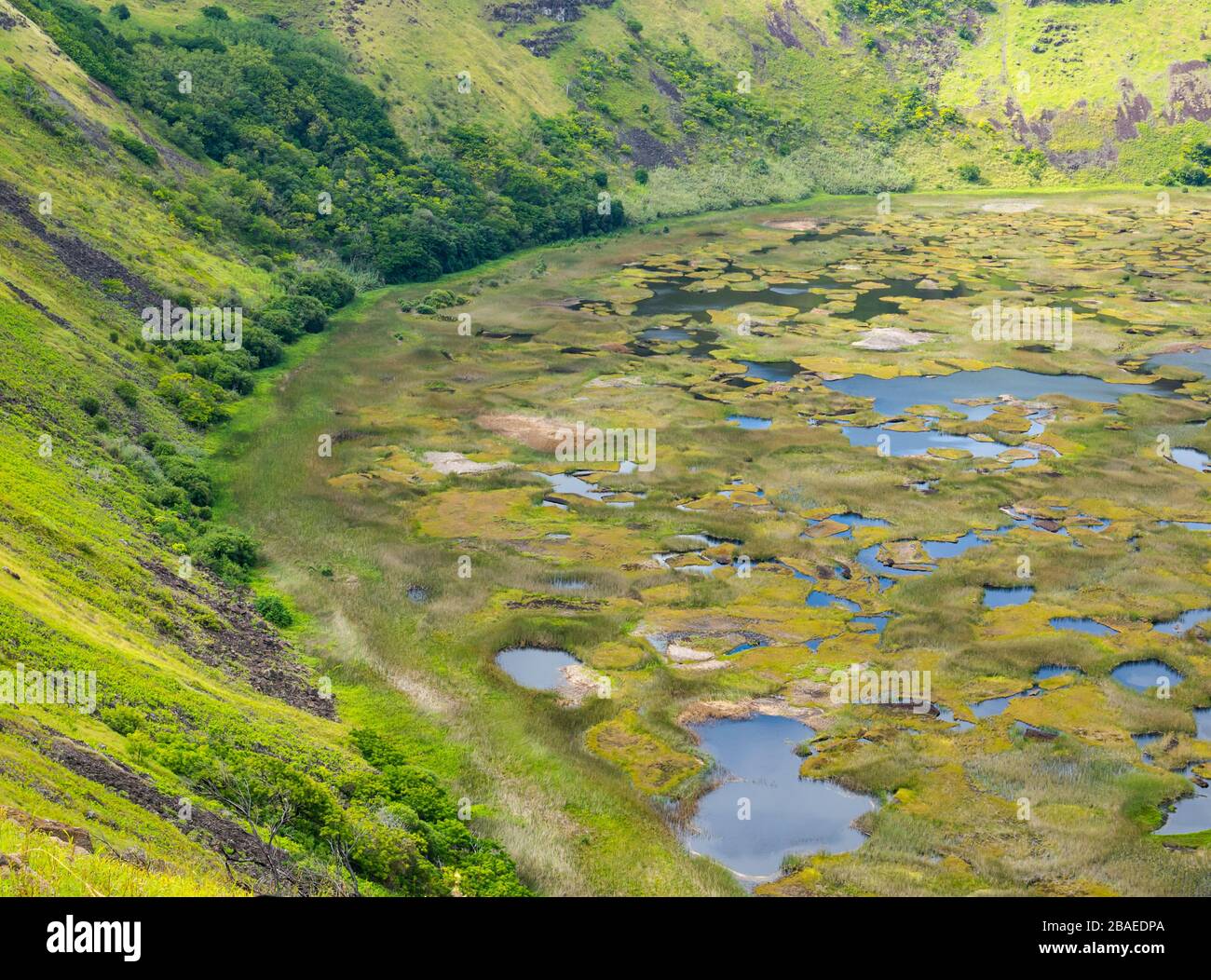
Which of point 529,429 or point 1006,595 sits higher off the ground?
point 529,429

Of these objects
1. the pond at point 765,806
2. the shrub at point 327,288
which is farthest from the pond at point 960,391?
the shrub at point 327,288

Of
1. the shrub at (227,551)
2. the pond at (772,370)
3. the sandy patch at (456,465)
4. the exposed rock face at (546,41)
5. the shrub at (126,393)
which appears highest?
the exposed rock face at (546,41)

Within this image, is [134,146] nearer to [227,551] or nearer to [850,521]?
[227,551]

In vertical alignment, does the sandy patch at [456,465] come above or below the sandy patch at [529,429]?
below

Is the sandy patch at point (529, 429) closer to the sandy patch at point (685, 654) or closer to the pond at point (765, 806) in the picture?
the sandy patch at point (685, 654)

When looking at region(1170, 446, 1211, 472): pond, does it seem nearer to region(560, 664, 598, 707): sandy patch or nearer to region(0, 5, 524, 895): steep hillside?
region(560, 664, 598, 707): sandy patch

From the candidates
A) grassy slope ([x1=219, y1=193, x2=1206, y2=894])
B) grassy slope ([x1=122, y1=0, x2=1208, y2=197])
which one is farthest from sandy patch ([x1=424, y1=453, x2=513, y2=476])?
grassy slope ([x1=122, y1=0, x2=1208, y2=197])

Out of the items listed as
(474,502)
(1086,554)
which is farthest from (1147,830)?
(474,502)

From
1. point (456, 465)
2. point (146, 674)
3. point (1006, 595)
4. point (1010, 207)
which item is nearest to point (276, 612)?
point (146, 674)
